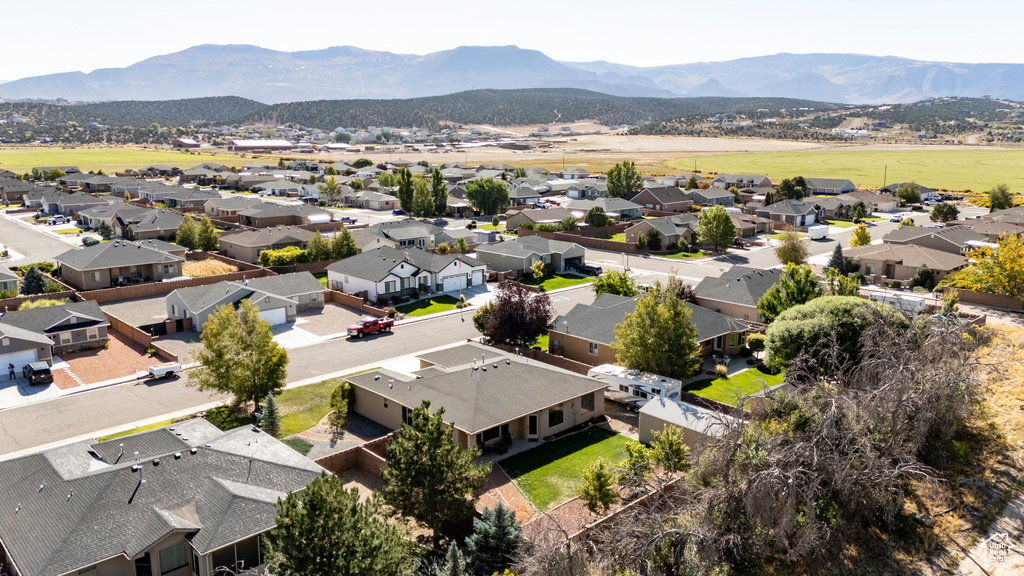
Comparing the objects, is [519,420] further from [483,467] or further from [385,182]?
[385,182]

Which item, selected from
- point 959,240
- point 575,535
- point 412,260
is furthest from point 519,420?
point 959,240

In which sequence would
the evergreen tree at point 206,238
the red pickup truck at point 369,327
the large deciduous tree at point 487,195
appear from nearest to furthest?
1. the red pickup truck at point 369,327
2. the evergreen tree at point 206,238
3. the large deciduous tree at point 487,195

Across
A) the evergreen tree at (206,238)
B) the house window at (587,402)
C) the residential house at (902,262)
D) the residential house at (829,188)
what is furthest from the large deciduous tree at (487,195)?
the house window at (587,402)

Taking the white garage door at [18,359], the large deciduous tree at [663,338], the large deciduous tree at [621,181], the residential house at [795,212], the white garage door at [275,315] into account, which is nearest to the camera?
the large deciduous tree at [663,338]

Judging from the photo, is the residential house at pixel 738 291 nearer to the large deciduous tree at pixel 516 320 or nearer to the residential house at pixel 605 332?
the residential house at pixel 605 332

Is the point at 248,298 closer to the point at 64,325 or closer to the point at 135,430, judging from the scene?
the point at 64,325
